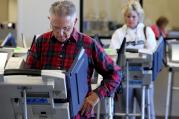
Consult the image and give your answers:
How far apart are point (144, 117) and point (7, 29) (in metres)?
2.81

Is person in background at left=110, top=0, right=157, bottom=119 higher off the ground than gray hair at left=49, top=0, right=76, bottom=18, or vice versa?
gray hair at left=49, top=0, right=76, bottom=18

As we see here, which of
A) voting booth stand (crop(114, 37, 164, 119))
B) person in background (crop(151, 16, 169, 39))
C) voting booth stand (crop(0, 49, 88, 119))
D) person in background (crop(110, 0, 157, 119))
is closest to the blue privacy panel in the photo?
voting booth stand (crop(0, 49, 88, 119))

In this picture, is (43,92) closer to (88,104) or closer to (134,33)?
(88,104)

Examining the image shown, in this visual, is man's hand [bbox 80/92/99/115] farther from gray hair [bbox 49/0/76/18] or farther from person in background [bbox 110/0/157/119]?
person in background [bbox 110/0/157/119]

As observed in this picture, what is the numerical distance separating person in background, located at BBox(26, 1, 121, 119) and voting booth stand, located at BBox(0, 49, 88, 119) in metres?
0.20

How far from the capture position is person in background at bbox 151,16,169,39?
17.1ft

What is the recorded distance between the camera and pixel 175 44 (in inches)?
165

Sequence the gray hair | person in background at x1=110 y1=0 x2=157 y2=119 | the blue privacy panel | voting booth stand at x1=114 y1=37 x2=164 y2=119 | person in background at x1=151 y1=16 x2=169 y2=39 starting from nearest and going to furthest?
the blue privacy panel, the gray hair, voting booth stand at x1=114 y1=37 x2=164 y2=119, person in background at x1=110 y1=0 x2=157 y2=119, person in background at x1=151 y1=16 x2=169 y2=39

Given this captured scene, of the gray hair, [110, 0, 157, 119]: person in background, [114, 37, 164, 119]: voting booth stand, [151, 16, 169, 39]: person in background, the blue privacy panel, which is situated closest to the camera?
the blue privacy panel

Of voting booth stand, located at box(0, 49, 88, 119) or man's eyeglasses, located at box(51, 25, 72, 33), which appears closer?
voting booth stand, located at box(0, 49, 88, 119)

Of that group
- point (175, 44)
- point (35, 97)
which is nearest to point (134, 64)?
point (175, 44)

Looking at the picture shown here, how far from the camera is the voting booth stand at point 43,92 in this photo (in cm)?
178

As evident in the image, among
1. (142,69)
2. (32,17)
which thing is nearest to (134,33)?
(142,69)

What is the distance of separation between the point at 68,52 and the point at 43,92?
38cm
